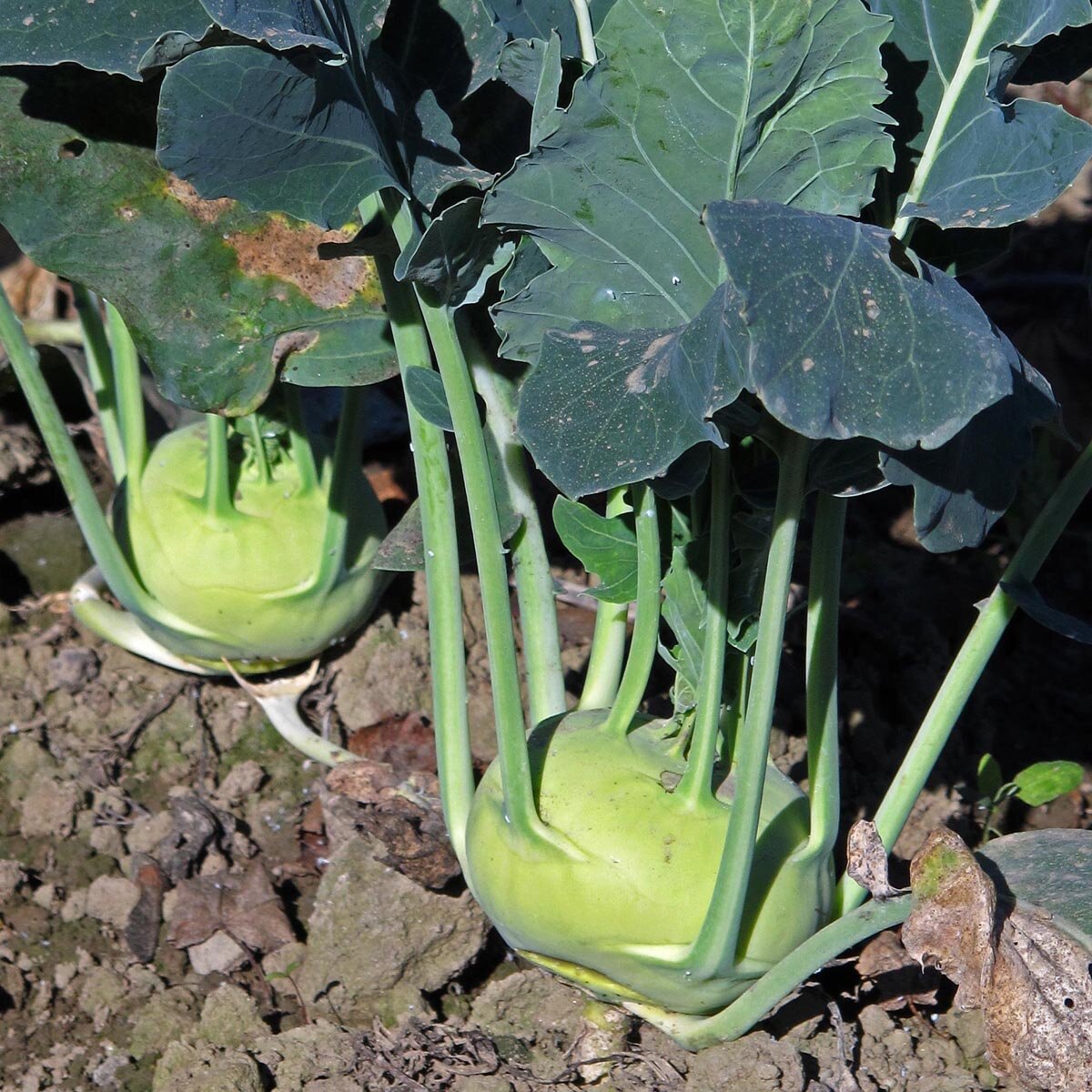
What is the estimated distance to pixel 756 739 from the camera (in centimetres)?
101

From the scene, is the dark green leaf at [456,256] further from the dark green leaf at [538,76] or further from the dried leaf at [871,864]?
the dried leaf at [871,864]

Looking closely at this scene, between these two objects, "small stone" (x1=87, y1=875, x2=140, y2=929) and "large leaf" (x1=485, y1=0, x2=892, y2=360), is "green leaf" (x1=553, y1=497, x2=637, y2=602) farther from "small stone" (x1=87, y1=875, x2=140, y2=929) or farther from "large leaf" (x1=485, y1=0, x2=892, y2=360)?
"small stone" (x1=87, y1=875, x2=140, y2=929)

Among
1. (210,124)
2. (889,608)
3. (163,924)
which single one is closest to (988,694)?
(889,608)

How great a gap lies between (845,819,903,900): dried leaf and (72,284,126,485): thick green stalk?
115 centimetres

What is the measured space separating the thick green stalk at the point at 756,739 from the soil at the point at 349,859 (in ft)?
0.68

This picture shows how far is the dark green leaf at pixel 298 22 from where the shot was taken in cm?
85

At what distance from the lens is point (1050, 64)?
1192 mm

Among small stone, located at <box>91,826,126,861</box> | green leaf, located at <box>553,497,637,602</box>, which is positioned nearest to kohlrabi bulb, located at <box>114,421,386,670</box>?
small stone, located at <box>91,826,126,861</box>

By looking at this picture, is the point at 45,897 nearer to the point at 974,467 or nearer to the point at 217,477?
the point at 217,477

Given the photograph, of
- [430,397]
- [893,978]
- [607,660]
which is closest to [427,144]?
[430,397]

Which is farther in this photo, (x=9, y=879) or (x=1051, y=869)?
(x=9, y=879)

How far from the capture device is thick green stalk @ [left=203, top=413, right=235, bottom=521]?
5.10ft

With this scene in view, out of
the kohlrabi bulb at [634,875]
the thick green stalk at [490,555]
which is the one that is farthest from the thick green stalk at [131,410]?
the kohlrabi bulb at [634,875]

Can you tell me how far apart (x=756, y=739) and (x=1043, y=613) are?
30 cm
